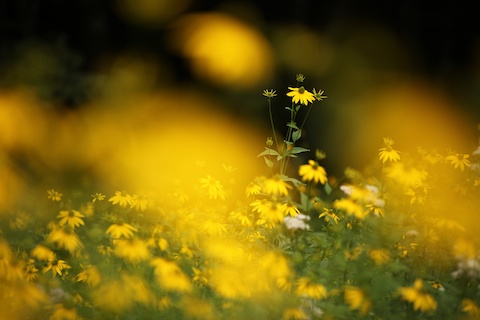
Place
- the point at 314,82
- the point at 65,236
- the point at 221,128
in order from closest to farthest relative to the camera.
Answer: the point at 65,236, the point at 314,82, the point at 221,128

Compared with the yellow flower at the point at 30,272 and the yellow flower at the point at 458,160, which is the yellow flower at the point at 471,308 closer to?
the yellow flower at the point at 458,160

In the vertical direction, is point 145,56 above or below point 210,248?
above

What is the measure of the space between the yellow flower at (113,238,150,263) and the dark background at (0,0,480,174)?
189 inches

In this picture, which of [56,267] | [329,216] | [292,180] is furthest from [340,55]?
[56,267]

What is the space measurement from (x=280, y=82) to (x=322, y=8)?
1052mm

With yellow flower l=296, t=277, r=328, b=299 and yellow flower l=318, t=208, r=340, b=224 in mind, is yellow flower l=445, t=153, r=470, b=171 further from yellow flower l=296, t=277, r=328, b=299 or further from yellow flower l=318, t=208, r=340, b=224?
yellow flower l=296, t=277, r=328, b=299

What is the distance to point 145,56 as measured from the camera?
8.77m

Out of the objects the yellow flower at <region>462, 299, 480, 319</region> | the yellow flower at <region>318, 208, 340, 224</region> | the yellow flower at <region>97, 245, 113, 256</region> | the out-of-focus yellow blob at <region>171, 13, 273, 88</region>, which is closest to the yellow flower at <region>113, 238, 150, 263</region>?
the yellow flower at <region>97, 245, 113, 256</region>

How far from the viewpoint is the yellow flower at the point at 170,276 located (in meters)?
2.91

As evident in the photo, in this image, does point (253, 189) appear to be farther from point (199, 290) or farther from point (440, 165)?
point (440, 165)

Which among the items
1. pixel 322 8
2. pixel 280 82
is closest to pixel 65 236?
pixel 280 82

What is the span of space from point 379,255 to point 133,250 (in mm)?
→ 1174

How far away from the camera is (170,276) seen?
293 centimetres

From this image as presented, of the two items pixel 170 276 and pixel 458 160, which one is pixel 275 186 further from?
pixel 458 160
